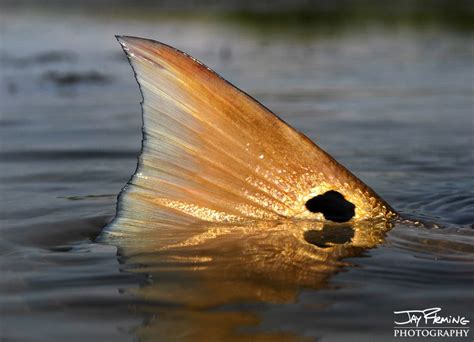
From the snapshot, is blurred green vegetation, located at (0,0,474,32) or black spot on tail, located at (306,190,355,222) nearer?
black spot on tail, located at (306,190,355,222)

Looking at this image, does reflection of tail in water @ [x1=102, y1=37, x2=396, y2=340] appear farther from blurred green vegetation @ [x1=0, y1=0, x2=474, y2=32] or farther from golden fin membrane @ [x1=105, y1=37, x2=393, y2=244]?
blurred green vegetation @ [x1=0, y1=0, x2=474, y2=32]

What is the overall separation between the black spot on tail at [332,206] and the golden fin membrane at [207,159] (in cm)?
4

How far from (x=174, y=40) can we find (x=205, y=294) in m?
10.7

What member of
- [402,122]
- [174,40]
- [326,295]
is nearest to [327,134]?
[402,122]

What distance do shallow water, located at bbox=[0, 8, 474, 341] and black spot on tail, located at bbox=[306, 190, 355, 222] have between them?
6.4 inches

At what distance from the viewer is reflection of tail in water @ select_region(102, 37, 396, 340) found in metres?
2.99

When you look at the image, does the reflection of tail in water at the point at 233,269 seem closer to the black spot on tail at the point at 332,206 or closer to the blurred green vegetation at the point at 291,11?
the black spot on tail at the point at 332,206

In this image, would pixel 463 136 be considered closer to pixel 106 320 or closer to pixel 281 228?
pixel 281 228

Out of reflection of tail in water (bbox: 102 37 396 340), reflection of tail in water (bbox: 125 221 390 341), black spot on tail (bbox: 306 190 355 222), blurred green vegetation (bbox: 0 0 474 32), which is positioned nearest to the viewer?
reflection of tail in water (bbox: 125 221 390 341)

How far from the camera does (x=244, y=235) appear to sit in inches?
128
